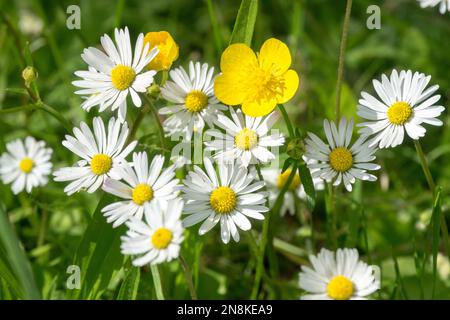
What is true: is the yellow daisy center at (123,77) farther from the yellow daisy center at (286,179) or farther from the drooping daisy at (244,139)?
the yellow daisy center at (286,179)

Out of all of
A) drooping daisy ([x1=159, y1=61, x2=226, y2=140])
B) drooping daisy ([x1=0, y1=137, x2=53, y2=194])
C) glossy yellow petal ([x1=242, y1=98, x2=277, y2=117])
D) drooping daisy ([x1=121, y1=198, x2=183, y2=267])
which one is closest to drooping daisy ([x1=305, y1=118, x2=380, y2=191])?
glossy yellow petal ([x1=242, y1=98, x2=277, y2=117])

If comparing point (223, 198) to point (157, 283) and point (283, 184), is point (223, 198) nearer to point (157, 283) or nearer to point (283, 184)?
point (157, 283)

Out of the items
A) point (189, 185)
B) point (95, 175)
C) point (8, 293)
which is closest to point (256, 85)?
point (189, 185)

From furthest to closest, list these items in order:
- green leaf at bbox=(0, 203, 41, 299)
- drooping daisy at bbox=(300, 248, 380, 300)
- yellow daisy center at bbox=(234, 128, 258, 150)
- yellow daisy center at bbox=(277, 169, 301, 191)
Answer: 1. yellow daisy center at bbox=(277, 169, 301, 191)
2. yellow daisy center at bbox=(234, 128, 258, 150)
3. drooping daisy at bbox=(300, 248, 380, 300)
4. green leaf at bbox=(0, 203, 41, 299)

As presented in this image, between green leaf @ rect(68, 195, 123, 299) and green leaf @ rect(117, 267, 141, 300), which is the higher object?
green leaf @ rect(68, 195, 123, 299)

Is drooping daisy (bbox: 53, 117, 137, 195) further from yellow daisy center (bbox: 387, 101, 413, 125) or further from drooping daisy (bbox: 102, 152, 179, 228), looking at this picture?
yellow daisy center (bbox: 387, 101, 413, 125)
